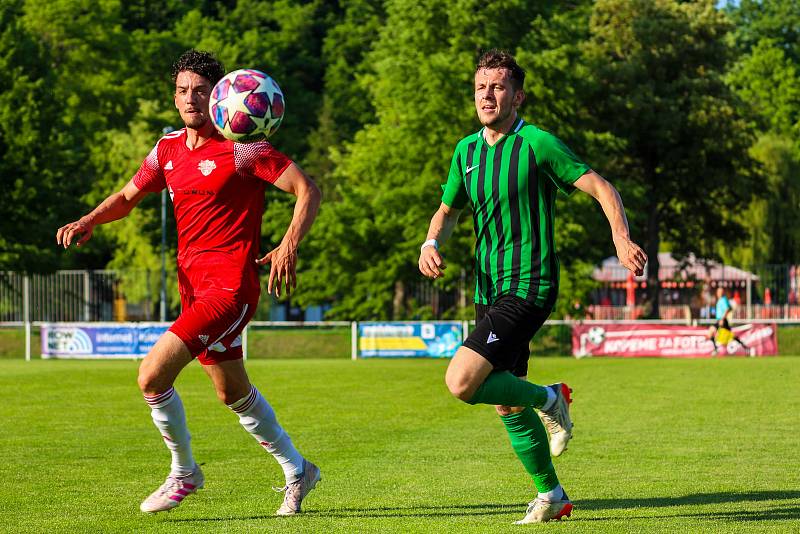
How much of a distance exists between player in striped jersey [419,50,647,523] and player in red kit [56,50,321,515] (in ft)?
3.25

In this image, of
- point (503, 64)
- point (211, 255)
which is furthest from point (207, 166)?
point (503, 64)

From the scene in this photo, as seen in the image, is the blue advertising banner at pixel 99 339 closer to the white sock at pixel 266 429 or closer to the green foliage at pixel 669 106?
the green foliage at pixel 669 106

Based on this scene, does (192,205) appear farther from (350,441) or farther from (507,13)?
(507,13)

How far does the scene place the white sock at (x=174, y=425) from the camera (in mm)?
7762

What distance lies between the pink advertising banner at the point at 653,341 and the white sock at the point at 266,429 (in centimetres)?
2937

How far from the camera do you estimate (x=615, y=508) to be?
26.4ft

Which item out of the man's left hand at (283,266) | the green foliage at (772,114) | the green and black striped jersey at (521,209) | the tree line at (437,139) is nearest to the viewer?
the man's left hand at (283,266)

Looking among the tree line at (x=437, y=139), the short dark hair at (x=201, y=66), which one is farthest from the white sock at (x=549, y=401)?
the tree line at (x=437, y=139)

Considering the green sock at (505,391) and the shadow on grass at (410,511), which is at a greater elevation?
the green sock at (505,391)

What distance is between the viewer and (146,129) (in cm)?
5694

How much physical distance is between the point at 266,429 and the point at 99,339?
2970cm

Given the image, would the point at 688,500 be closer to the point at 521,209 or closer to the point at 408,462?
the point at 521,209

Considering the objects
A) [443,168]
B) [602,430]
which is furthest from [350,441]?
[443,168]

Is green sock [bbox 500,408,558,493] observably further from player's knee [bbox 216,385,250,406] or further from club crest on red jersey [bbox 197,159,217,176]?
club crest on red jersey [bbox 197,159,217,176]
